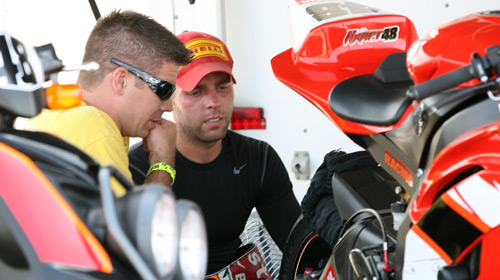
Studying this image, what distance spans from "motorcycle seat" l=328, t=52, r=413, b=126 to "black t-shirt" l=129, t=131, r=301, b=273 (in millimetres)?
1122

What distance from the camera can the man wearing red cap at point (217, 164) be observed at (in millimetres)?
2887

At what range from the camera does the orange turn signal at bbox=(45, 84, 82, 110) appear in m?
1.04

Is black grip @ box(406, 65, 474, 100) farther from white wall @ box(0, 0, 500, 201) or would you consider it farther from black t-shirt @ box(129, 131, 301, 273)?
white wall @ box(0, 0, 500, 201)

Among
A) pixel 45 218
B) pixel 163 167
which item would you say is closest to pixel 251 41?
pixel 163 167

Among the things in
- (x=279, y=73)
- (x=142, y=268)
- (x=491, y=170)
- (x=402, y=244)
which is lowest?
(x=402, y=244)

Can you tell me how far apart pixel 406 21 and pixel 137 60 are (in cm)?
76

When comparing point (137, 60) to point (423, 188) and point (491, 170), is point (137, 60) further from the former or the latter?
point (491, 170)

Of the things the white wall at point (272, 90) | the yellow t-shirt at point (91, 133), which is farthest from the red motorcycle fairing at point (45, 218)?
the white wall at point (272, 90)

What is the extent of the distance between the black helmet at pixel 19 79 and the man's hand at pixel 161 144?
1.43 metres

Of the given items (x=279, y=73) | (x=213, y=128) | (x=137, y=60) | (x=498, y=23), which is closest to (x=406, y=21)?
(x=279, y=73)

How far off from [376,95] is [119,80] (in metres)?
0.74

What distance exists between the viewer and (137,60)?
2191 millimetres

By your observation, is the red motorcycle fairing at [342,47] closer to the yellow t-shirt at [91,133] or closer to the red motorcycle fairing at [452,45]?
the red motorcycle fairing at [452,45]

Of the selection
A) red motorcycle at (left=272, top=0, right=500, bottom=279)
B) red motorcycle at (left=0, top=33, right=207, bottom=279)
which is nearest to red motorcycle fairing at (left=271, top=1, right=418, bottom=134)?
red motorcycle at (left=272, top=0, right=500, bottom=279)
